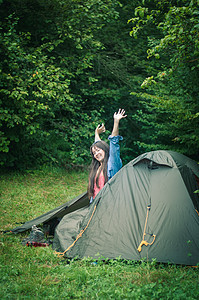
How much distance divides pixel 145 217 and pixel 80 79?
8.23 metres

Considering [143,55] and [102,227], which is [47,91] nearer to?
[102,227]

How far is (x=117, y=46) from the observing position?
11.3m

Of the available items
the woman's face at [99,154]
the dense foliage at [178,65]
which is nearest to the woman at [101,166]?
the woman's face at [99,154]

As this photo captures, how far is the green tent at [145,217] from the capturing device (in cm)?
378

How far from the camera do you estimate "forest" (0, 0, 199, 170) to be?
654cm

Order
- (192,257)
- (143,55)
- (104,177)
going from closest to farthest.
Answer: (192,257) < (104,177) < (143,55)

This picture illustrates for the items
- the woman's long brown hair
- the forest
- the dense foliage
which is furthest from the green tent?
the forest

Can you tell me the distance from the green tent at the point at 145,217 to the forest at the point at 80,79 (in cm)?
123

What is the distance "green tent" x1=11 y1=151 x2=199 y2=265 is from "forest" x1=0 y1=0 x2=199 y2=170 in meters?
1.23

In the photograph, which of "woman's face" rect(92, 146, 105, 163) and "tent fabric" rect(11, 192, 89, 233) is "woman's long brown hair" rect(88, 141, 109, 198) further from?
"tent fabric" rect(11, 192, 89, 233)

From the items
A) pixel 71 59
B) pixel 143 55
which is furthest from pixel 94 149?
pixel 143 55

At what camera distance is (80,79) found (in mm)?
11469

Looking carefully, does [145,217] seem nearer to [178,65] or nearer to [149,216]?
[149,216]

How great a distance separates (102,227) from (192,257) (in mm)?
1114
